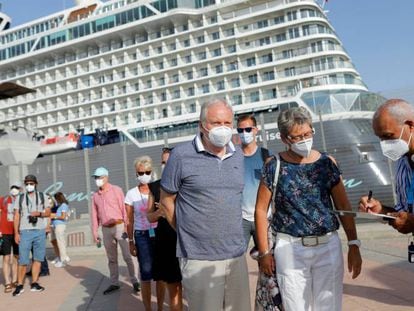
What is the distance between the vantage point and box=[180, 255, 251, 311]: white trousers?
2344 mm

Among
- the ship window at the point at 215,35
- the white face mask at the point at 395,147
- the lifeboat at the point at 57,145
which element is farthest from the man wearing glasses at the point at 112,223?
the ship window at the point at 215,35

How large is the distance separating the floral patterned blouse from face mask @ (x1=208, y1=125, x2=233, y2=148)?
0.29 meters

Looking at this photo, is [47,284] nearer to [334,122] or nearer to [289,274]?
[289,274]

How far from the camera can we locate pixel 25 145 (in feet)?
83.1

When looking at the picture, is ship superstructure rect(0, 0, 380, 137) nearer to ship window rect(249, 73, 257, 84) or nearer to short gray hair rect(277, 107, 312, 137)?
ship window rect(249, 73, 257, 84)

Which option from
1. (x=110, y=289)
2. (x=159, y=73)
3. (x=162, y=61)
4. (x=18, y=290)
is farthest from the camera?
(x=162, y=61)

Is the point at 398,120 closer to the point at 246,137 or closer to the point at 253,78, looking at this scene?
the point at 246,137

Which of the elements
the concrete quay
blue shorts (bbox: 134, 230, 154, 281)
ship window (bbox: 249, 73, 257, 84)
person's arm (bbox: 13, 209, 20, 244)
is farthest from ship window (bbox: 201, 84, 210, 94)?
blue shorts (bbox: 134, 230, 154, 281)

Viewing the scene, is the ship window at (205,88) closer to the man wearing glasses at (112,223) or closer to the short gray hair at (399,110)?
the man wearing glasses at (112,223)

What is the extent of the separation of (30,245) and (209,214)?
3944 mm

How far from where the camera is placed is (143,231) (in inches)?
160

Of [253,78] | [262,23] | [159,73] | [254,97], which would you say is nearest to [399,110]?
[254,97]

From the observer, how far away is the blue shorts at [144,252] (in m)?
3.93

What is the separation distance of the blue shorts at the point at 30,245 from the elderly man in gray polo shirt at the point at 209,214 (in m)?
3.66
